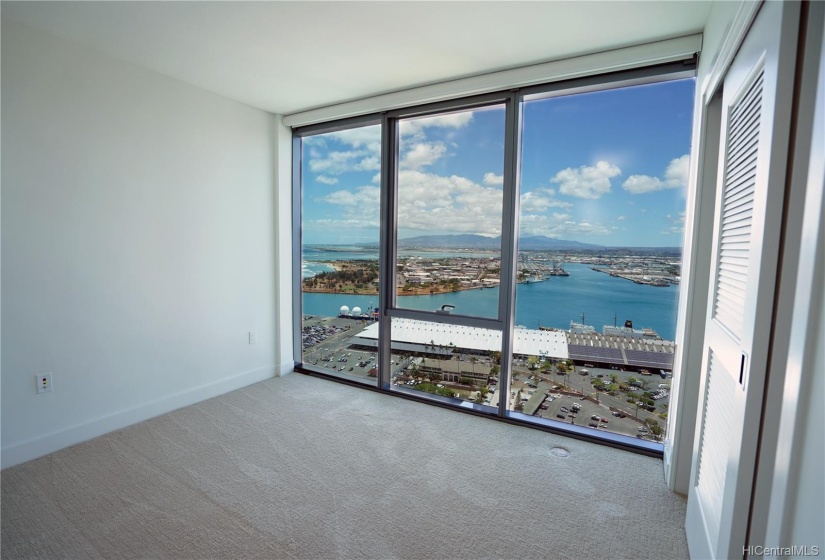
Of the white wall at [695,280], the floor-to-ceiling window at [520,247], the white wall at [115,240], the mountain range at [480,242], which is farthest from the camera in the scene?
the mountain range at [480,242]

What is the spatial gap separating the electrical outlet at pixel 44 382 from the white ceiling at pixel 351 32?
6.84 ft

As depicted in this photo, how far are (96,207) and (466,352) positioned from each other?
9.48ft

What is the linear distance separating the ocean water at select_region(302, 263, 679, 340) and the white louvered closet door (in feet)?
2.81

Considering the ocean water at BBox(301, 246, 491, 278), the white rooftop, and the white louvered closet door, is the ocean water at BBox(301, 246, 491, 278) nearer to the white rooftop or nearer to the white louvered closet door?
the white rooftop

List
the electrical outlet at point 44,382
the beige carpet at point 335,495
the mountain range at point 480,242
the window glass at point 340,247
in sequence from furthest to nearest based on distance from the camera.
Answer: the window glass at point 340,247 → the mountain range at point 480,242 → the electrical outlet at point 44,382 → the beige carpet at point 335,495

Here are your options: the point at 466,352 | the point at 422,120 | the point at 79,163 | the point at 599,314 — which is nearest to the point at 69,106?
the point at 79,163

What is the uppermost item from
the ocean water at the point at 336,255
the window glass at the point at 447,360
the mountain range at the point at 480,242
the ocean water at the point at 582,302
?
the mountain range at the point at 480,242

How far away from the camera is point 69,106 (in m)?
2.40

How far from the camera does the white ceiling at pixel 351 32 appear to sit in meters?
1.96

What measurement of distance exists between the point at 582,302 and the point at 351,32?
230cm

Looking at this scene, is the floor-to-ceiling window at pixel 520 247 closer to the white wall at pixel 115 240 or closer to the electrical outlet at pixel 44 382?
the white wall at pixel 115 240

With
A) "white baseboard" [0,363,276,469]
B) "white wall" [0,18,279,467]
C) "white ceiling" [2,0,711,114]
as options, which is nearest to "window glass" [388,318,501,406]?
"white baseboard" [0,363,276,469]

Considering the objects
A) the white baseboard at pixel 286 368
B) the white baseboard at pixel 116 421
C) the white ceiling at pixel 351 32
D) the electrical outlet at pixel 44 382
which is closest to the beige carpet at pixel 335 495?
the white baseboard at pixel 116 421

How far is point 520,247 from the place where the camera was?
2869 millimetres
